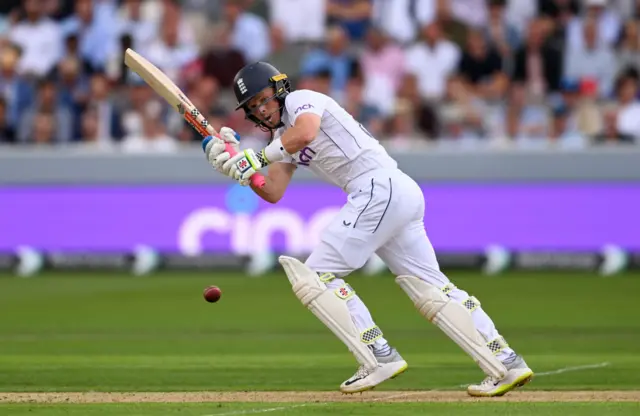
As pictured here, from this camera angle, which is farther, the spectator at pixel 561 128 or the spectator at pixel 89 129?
the spectator at pixel 89 129

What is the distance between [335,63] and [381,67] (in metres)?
0.63

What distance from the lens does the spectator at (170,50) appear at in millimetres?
18391

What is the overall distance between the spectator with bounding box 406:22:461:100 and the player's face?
1019 cm

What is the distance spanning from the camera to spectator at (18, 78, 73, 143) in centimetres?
1770

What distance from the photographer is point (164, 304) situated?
46.1ft

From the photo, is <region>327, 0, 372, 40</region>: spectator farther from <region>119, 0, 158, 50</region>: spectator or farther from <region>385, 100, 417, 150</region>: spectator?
<region>119, 0, 158, 50</region>: spectator

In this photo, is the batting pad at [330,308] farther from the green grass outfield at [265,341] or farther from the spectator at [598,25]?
the spectator at [598,25]

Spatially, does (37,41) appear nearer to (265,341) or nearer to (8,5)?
(8,5)

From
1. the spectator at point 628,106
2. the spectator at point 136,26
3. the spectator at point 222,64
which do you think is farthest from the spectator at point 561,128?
the spectator at point 136,26

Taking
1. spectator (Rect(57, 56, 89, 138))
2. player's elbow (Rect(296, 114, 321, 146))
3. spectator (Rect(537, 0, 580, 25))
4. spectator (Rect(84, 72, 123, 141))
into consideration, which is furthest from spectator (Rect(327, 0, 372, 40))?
player's elbow (Rect(296, 114, 321, 146))

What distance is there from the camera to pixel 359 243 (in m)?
7.80

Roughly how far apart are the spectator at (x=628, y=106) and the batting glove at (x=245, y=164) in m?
10.0

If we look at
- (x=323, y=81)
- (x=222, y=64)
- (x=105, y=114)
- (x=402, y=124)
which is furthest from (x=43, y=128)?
(x=402, y=124)

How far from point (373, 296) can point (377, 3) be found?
19.7ft
